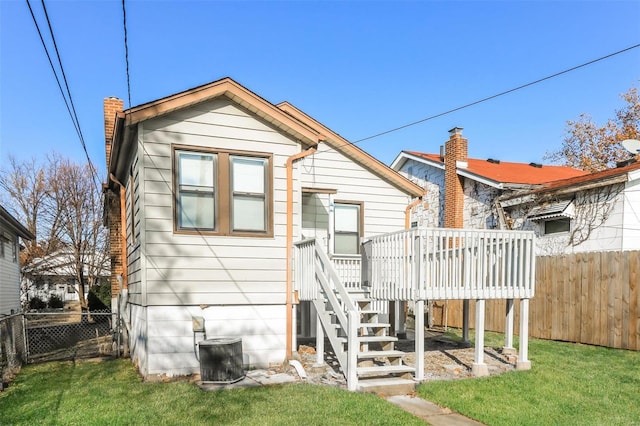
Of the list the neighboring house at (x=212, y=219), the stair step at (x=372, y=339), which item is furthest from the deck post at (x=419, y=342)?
the neighboring house at (x=212, y=219)

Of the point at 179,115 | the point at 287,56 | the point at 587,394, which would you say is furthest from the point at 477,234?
the point at 287,56

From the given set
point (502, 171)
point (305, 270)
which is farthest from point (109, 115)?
point (502, 171)

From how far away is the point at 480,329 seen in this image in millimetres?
6715

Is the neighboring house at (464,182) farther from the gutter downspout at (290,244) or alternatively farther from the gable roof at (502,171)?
the gutter downspout at (290,244)

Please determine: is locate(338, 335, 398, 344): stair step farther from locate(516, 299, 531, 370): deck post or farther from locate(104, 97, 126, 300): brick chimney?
locate(104, 97, 126, 300): brick chimney

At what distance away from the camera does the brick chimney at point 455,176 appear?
A: 15.6m

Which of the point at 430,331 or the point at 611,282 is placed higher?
the point at 611,282

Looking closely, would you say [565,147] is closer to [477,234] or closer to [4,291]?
[477,234]

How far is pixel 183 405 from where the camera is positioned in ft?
16.3

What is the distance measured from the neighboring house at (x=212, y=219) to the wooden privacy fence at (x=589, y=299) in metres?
6.51

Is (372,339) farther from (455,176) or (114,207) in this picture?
(455,176)

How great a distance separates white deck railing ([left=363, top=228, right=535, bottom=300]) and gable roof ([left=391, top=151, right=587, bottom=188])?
24.0 feet

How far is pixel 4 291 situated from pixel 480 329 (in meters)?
16.8

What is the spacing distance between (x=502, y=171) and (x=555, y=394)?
11894mm
